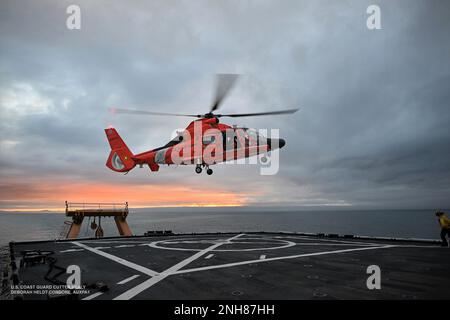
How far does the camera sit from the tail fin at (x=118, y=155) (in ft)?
101

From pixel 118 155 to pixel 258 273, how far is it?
80.7 feet

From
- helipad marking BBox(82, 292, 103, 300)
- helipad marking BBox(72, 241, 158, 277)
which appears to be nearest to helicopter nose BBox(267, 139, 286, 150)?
helipad marking BBox(72, 241, 158, 277)

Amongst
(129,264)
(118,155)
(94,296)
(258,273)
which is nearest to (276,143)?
(258,273)

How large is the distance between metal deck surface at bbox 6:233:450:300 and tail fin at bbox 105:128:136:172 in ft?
45.7

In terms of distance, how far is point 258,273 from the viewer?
11.6 meters

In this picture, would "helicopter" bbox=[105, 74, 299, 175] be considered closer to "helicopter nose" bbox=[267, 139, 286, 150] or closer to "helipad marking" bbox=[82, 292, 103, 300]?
"helicopter nose" bbox=[267, 139, 286, 150]

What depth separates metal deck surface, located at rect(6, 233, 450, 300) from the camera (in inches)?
348

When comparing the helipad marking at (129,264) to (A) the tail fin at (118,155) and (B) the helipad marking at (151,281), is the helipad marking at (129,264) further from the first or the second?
(A) the tail fin at (118,155)

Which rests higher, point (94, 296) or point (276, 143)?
point (276, 143)

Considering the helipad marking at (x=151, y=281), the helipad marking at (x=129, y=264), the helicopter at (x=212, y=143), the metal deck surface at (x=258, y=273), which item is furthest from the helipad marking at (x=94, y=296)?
the helicopter at (x=212, y=143)

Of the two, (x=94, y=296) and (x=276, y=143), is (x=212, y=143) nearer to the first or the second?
(x=276, y=143)

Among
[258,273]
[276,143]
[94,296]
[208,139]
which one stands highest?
[208,139]
